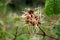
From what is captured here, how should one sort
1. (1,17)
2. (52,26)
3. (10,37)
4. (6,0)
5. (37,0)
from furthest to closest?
(37,0) → (6,0) → (1,17) → (10,37) → (52,26)

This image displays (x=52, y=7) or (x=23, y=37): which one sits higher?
(x=52, y=7)

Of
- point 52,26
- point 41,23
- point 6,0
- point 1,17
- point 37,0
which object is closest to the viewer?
point 41,23

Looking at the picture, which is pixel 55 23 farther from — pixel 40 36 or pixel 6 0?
pixel 6 0

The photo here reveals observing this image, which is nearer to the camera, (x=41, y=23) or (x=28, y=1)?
(x=41, y=23)

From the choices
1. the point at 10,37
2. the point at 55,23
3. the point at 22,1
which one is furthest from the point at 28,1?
the point at 55,23

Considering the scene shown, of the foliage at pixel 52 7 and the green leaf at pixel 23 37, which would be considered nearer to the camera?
the foliage at pixel 52 7

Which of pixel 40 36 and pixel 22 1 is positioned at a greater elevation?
pixel 22 1

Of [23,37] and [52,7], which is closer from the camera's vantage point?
[52,7]

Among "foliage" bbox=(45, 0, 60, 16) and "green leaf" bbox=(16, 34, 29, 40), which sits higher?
"foliage" bbox=(45, 0, 60, 16)

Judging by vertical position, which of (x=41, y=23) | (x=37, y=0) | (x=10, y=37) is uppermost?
(x=37, y=0)

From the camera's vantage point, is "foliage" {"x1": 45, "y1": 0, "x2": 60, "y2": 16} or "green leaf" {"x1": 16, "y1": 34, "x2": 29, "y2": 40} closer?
"foliage" {"x1": 45, "y1": 0, "x2": 60, "y2": 16}

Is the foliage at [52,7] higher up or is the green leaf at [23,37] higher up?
the foliage at [52,7]
